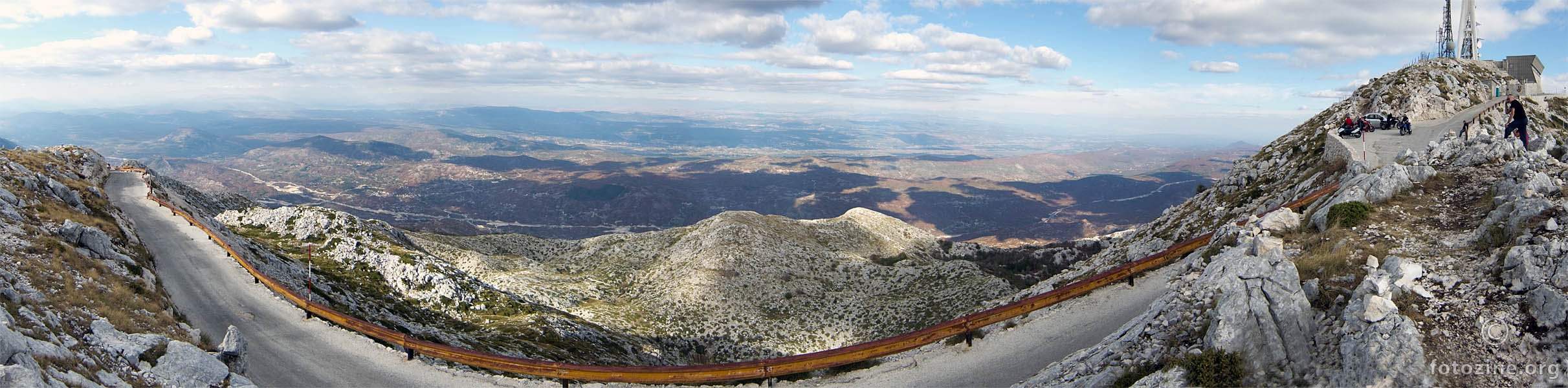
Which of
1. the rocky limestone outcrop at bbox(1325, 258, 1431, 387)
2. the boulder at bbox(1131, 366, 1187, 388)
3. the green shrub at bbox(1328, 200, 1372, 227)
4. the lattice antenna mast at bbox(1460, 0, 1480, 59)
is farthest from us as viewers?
the lattice antenna mast at bbox(1460, 0, 1480, 59)

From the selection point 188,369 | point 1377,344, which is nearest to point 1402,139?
point 1377,344

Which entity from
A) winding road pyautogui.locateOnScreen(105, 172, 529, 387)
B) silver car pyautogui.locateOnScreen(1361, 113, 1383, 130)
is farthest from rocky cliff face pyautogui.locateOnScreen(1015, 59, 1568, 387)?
silver car pyautogui.locateOnScreen(1361, 113, 1383, 130)

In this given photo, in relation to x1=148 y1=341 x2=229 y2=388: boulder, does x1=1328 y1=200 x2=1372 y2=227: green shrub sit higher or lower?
higher

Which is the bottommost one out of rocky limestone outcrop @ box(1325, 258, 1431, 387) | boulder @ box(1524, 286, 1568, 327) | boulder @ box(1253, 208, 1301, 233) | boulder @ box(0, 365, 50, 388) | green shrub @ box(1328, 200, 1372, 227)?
boulder @ box(0, 365, 50, 388)

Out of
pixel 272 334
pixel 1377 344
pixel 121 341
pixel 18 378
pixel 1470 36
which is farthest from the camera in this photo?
pixel 1470 36

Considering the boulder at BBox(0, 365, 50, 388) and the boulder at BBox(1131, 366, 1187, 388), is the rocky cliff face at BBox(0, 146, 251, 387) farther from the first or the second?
the boulder at BBox(1131, 366, 1187, 388)

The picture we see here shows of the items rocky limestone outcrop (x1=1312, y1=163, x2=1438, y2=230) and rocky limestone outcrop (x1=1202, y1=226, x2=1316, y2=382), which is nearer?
rocky limestone outcrop (x1=1202, y1=226, x2=1316, y2=382)

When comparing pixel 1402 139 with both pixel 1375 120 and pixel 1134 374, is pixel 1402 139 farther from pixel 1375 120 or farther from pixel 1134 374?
pixel 1134 374
